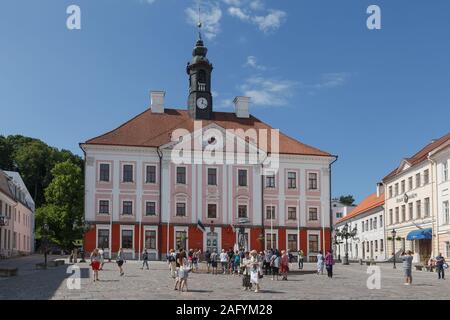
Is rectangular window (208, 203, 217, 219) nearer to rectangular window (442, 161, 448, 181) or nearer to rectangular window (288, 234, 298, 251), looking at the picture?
rectangular window (288, 234, 298, 251)

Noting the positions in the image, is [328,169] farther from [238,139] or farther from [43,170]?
[43,170]

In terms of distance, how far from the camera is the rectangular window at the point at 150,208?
55.8 meters

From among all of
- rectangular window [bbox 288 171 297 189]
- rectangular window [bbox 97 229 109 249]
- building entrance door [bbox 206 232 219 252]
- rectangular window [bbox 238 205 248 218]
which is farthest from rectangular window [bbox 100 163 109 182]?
rectangular window [bbox 288 171 297 189]

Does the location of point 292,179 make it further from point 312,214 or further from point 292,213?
point 312,214

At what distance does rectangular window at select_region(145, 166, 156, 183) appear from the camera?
56.4 m

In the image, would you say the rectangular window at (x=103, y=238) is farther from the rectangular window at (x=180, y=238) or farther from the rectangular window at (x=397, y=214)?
the rectangular window at (x=397, y=214)

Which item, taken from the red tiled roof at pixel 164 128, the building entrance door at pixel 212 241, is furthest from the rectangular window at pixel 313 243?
the building entrance door at pixel 212 241

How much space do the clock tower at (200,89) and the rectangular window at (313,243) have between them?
49.6 feet

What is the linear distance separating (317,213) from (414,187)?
921 cm

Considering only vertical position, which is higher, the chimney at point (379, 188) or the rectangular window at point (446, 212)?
the chimney at point (379, 188)

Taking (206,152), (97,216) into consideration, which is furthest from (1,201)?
(206,152)

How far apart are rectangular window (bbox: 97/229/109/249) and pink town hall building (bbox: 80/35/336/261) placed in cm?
9

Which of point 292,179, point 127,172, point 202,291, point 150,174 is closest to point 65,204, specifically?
point 127,172

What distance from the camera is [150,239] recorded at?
55312 millimetres
